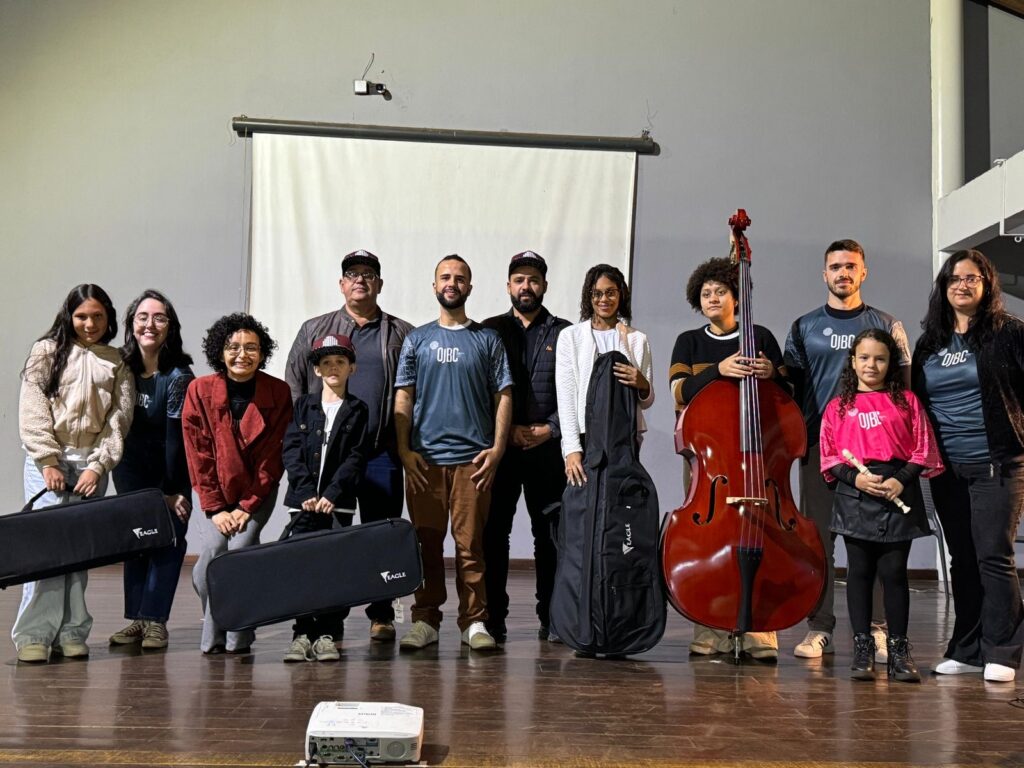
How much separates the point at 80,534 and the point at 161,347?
30.3 inches

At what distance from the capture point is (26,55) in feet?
21.6

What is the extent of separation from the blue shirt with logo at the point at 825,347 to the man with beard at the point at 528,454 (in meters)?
0.87

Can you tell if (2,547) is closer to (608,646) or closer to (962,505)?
(608,646)

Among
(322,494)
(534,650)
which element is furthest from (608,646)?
(322,494)

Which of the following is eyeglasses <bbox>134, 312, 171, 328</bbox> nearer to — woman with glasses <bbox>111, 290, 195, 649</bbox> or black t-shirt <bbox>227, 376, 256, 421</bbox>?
woman with glasses <bbox>111, 290, 195, 649</bbox>

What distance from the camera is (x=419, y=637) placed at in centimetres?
356

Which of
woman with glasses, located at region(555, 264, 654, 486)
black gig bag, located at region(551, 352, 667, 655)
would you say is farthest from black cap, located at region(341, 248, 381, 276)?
black gig bag, located at region(551, 352, 667, 655)

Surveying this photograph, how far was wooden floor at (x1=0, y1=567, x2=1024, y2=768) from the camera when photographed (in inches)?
88.2

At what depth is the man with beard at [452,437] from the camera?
3615mm

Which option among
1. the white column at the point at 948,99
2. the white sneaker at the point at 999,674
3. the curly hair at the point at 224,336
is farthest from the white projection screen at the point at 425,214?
the white sneaker at the point at 999,674

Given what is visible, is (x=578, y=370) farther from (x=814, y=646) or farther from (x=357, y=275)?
(x=814, y=646)

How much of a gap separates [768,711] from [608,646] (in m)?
0.75

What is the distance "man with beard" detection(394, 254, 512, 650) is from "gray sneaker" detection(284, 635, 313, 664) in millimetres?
358

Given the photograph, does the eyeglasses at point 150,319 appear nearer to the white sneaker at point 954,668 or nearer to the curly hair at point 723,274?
the curly hair at point 723,274
